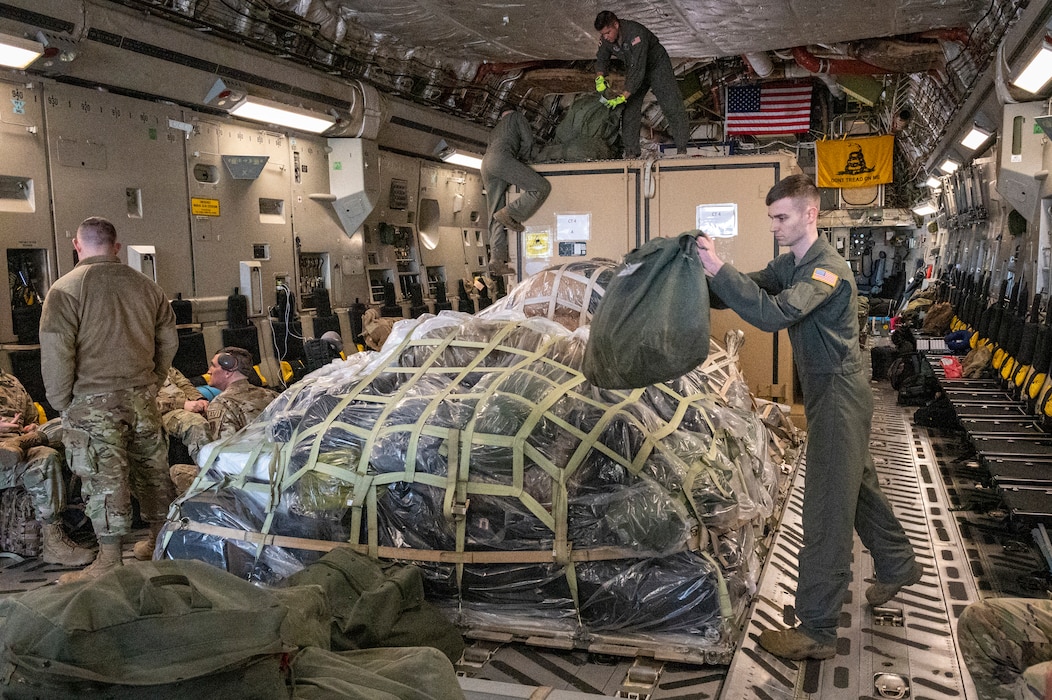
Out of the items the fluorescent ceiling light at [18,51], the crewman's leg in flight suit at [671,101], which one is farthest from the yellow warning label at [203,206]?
the crewman's leg in flight suit at [671,101]

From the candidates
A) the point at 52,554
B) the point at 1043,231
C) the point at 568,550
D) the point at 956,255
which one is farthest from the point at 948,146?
the point at 52,554

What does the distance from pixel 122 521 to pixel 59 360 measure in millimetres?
1077

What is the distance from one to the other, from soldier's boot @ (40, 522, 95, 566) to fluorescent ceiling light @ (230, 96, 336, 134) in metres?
4.36

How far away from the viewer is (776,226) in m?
3.82

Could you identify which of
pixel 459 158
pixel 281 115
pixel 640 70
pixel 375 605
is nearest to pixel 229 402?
pixel 375 605

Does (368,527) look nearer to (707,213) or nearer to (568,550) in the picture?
(568,550)

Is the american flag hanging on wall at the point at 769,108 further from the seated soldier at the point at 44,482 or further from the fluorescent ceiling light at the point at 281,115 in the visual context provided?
the seated soldier at the point at 44,482

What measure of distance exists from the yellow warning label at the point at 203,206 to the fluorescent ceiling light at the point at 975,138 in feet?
28.6

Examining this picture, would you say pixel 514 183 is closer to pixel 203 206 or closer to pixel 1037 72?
pixel 203 206

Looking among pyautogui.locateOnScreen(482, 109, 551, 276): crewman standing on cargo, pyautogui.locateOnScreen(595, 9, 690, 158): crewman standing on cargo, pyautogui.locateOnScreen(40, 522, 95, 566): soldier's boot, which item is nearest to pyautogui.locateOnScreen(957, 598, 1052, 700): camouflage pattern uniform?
pyautogui.locateOnScreen(40, 522, 95, 566): soldier's boot

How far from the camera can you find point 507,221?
766 cm

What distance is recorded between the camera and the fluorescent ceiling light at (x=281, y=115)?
8.16 meters

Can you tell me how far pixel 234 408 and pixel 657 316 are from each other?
12.4ft

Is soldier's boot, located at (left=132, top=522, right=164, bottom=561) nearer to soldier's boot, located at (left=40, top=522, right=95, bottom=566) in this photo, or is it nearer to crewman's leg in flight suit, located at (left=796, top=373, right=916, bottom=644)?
soldier's boot, located at (left=40, top=522, right=95, bottom=566)
